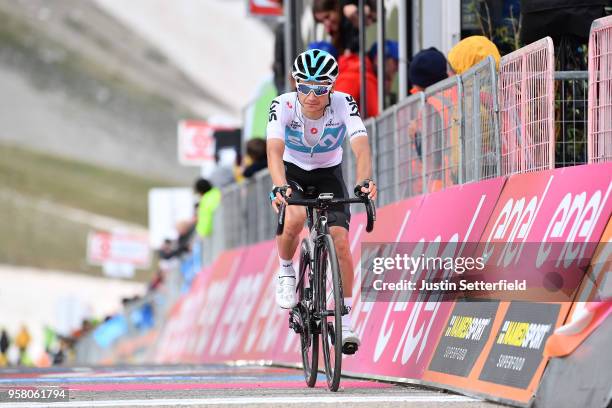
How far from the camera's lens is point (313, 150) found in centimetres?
902

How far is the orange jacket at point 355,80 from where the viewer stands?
45.9 ft

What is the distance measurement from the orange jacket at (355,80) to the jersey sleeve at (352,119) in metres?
5.02

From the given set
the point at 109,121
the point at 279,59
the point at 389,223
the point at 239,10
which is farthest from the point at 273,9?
the point at 239,10

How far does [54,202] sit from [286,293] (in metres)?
110

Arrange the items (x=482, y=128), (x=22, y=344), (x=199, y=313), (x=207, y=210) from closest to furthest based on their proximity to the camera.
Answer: (x=482, y=128)
(x=199, y=313)
(x=207, y=210)
(x=22, y=344)

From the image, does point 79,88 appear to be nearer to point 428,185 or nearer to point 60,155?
point 60,155

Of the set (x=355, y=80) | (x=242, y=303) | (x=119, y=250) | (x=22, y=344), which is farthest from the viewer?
(x=22, y=344)

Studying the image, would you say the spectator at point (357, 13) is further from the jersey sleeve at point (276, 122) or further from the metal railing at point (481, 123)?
the jersey sleeve at point (276, 122)

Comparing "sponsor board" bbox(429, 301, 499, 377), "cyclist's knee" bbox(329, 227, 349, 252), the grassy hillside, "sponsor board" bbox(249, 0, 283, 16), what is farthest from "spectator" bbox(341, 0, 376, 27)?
the grassy hillside

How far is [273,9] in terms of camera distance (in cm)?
2589

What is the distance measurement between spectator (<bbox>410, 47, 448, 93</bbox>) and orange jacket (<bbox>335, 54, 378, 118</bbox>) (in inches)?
113

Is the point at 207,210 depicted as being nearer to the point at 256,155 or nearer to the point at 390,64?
the point at 256,155

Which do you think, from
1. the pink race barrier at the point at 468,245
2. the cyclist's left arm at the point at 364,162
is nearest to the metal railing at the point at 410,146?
the pink race barrier at the point at 468,245

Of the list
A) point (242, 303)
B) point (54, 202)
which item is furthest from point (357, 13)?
point (54, 202)
